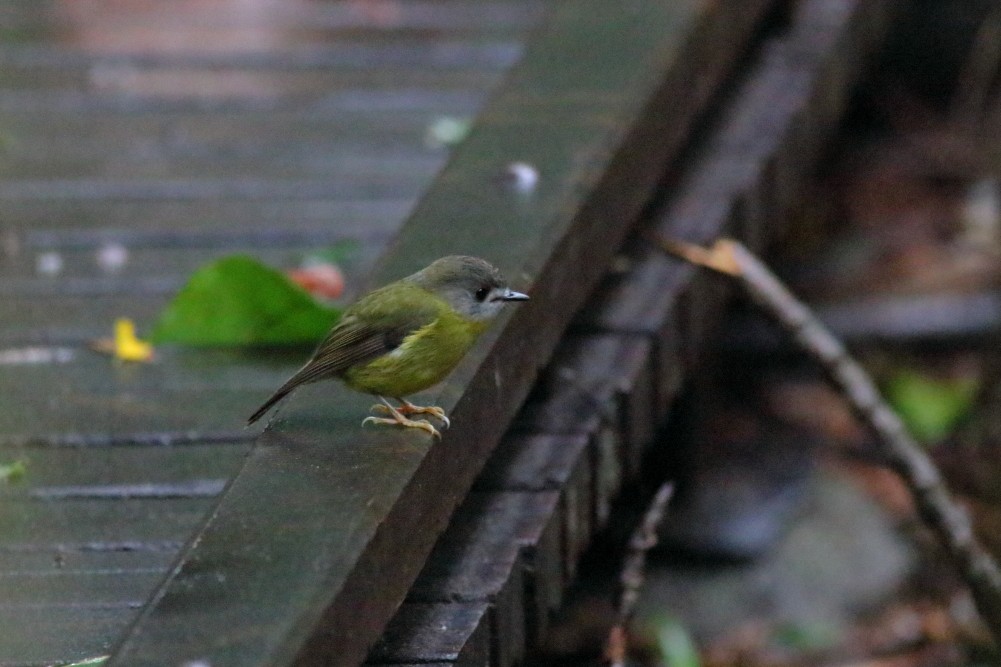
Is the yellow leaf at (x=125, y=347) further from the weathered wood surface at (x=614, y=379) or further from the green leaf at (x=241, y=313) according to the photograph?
the weathered wood surface at (x=614, y=379)

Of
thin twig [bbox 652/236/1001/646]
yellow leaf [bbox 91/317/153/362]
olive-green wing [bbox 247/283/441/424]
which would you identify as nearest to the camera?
olive-green wing [bbox 247/283/441/424]

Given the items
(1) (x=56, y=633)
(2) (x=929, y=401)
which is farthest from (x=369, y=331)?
(2) (x=929, y=401)

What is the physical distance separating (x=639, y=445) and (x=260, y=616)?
1961 mm

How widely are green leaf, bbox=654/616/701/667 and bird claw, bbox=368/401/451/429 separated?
2.07 metres

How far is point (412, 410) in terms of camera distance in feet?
10.4

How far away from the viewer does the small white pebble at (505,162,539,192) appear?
Answer: 13.1 feet

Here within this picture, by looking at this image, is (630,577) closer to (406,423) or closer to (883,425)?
(406,423)

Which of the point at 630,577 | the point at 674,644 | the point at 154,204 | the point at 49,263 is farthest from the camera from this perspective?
the point at 154,204

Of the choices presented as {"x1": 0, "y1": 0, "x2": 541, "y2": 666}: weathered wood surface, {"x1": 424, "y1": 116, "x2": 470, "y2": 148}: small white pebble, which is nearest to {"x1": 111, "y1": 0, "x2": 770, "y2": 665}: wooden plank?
{"x1": 0, "y1": 0, "x2": 541, "y2": 666}: weathered wood surface

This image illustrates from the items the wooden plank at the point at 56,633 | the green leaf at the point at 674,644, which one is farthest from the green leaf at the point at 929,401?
the wooden plank at the point at 56,633

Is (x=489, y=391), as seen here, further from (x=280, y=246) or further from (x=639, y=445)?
(x=280, y=246)

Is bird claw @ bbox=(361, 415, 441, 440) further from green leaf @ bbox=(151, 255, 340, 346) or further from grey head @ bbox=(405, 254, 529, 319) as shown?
green leaf @ bbox=(151, 255, 340, 346)

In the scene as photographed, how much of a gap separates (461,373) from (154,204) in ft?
8.48

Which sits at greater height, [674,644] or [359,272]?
[359,272]
